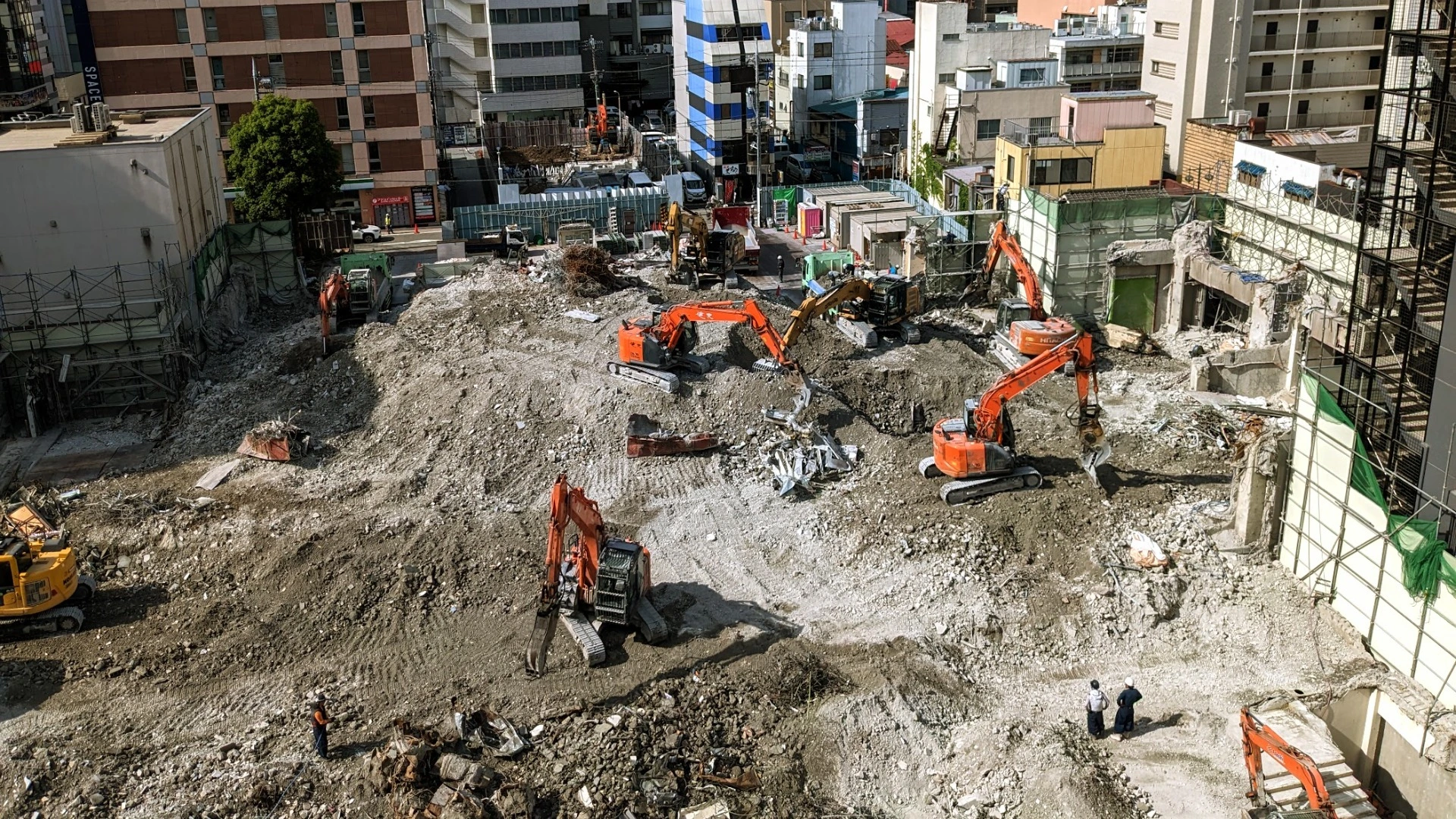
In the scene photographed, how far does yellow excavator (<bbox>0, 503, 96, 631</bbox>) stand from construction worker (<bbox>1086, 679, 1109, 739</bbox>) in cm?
1807

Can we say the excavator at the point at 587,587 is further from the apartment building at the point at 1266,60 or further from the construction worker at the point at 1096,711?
the apartment building at the point at 1266,60

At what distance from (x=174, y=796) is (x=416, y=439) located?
12.7 metres

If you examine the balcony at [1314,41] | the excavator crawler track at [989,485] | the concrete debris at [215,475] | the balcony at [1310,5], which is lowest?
the concrete debris at [215,475]

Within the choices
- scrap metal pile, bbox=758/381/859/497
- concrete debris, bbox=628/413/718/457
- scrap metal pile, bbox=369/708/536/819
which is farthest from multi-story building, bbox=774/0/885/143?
scrap metal pile, bbox=369/708/536/819

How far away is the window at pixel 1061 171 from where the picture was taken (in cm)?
4325

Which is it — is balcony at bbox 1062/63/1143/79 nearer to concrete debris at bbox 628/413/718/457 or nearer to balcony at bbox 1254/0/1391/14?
balcony at bbox 1254/0/1391/14

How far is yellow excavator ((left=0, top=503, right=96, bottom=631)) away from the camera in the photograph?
74.5 feet

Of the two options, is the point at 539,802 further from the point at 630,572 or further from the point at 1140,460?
the point at 1140,460

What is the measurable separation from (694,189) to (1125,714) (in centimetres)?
4487

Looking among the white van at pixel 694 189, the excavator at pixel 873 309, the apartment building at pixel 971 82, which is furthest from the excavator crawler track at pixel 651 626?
the white van at pixel 694 189

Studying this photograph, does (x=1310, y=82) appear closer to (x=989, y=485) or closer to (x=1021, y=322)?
(x=1021, y=322)

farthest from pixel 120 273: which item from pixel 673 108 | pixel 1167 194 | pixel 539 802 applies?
pixel 673 108

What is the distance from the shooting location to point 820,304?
110 ft

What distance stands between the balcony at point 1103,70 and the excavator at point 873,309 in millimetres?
26075
